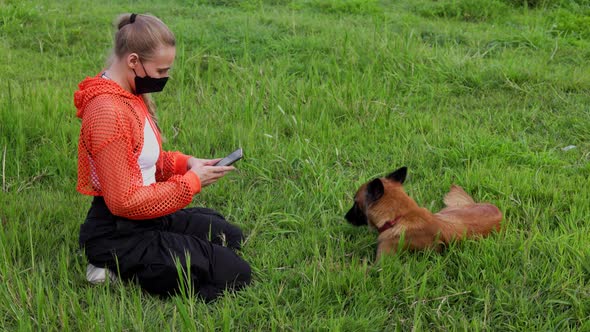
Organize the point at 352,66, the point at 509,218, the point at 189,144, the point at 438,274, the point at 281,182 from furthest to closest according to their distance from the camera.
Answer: the point at 352,66, the point at 189,144, the point at 281,182, the point at 509,218, the point at 438,274

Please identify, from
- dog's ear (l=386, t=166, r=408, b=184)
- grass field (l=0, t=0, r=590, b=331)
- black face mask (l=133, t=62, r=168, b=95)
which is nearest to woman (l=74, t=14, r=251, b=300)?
black face mask (l=133, t=62, r=168, b=95)

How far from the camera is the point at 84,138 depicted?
3193 millimetres

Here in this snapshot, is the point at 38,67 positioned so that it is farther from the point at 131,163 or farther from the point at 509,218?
the point at 509,218

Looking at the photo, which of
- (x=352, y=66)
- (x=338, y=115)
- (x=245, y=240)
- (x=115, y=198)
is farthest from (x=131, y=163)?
(x=352, y=66)

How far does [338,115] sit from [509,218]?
79.9 inches

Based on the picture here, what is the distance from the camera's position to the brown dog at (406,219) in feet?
11.8

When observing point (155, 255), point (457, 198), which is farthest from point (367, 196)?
point (155, 255)

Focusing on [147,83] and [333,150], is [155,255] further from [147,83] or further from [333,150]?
[333,150]

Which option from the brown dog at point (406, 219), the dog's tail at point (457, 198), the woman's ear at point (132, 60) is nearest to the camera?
the woman's ear at point (132, 60)

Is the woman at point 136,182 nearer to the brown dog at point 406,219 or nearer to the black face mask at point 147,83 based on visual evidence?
the black face mask at point 147,83

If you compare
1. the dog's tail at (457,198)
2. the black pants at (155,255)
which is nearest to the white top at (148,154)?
the black pants at (155,255)

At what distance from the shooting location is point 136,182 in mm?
3178

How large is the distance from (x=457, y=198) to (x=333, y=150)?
3.66 feet

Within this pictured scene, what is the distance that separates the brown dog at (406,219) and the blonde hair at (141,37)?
4.52 feet
